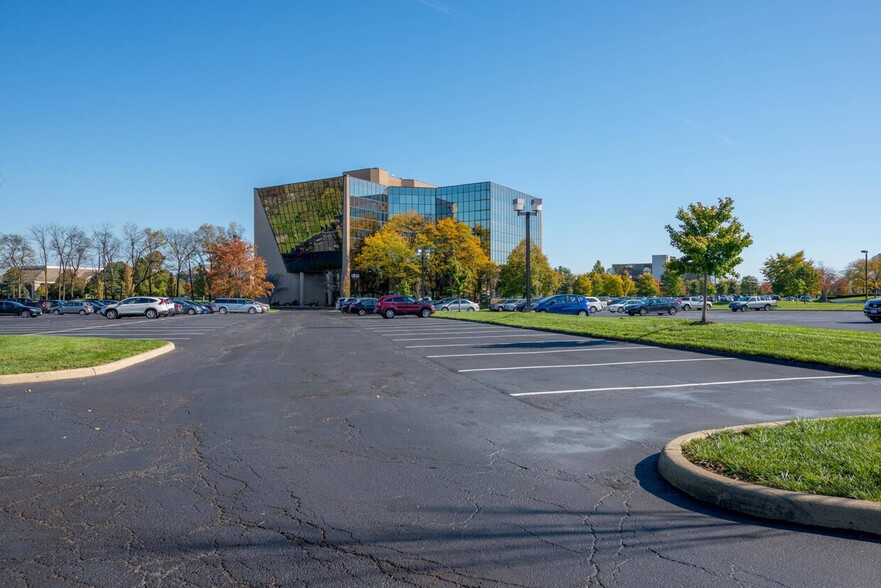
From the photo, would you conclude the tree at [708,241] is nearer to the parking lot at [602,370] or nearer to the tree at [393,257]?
the parking lot at [602,370]

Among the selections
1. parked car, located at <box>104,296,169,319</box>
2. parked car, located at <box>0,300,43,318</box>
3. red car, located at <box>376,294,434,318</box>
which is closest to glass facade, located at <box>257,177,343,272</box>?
parked car, located at <box>104,296,169,319</box>

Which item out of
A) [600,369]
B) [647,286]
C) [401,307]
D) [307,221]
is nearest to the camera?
[600,369]

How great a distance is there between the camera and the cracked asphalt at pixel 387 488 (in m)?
3.43

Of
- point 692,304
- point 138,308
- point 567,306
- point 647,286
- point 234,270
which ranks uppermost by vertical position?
point 234,270

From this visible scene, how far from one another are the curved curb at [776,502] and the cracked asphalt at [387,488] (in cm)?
11

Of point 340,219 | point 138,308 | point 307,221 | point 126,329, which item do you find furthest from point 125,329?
point 307,221

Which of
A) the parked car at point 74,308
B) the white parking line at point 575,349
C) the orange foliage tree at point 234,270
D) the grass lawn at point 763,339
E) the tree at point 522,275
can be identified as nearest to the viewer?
the grass lawn at point 763,339

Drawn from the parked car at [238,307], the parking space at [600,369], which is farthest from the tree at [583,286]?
the parking space at [600,369]

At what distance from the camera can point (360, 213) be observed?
84875mm

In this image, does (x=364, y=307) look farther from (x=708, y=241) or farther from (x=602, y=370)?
(x=602, y=370)

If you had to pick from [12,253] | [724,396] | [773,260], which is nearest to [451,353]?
[724,396]

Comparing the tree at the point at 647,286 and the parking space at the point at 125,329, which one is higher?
the tree at the point at 647,286

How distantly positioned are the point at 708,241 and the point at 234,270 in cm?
5901

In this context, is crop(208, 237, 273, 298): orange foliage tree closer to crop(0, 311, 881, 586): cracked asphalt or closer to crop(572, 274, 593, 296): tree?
crop(572, 274, 593, 296): tree
